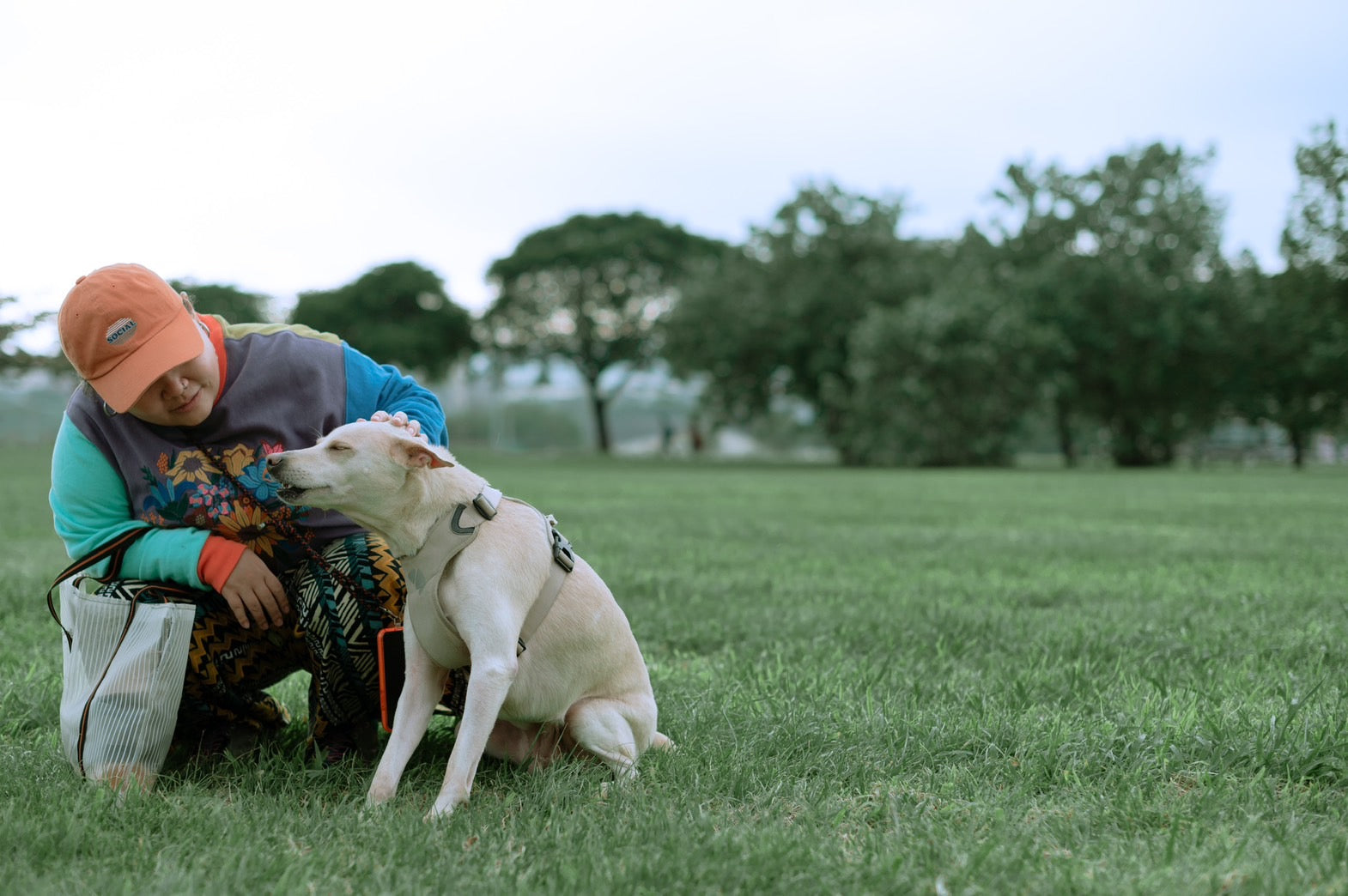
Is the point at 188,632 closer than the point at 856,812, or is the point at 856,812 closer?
the point at 856,812

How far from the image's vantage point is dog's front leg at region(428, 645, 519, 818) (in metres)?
2.37

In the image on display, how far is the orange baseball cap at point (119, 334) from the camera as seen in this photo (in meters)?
2.49

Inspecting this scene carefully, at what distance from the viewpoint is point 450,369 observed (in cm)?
4788

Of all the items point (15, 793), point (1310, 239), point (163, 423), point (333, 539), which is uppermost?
point (1310, 239)

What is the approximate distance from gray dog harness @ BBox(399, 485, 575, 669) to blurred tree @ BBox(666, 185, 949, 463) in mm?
30604

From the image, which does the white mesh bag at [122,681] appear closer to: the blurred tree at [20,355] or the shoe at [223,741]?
the shoe at [223,741]

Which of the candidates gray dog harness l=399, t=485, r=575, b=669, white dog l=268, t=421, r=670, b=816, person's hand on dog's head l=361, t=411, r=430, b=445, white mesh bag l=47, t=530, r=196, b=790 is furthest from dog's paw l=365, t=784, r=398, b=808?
person's hand on dog's head l=361, t=411, r=430, b=445

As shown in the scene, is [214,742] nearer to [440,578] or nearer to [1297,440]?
[440,578]

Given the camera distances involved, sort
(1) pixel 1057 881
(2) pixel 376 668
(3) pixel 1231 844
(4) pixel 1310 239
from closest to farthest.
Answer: (1) pixel 1057 881, (3) pixel 1231 844, (2) pixel 376 668, (4) pixel 1310 239

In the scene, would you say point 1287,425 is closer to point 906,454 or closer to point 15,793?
point 906,454

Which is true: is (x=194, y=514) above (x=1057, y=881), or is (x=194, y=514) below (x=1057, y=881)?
above

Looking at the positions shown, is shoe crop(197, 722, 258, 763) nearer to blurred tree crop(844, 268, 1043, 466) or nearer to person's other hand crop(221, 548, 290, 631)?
person's other hand crop(221, 548, 290, 631)

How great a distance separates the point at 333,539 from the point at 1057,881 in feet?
6.80

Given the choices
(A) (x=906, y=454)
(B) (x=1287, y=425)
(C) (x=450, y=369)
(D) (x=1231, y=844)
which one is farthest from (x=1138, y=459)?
(D) (x=1231, y=844)
